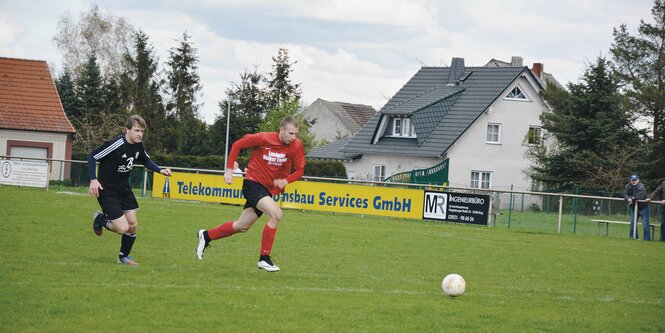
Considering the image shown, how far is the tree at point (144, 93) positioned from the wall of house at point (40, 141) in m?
20.9

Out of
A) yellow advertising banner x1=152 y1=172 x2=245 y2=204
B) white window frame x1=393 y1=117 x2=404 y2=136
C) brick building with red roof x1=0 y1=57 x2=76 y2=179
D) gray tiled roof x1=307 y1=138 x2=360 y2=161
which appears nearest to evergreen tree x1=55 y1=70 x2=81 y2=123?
brick building with red roof x1=0 y1=57 x2=76 y2=179

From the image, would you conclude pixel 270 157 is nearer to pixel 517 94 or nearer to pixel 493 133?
pixel 493 133

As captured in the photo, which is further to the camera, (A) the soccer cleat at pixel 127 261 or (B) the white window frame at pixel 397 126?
(B) the white window frame at pixel 397 126

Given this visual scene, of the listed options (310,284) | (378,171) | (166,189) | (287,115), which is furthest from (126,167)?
(287,115)

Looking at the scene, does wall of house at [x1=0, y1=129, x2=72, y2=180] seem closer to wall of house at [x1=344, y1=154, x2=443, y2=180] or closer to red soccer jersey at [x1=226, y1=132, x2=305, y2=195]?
wall of house at [x1=344, y1=154, x2=443, y2=180]

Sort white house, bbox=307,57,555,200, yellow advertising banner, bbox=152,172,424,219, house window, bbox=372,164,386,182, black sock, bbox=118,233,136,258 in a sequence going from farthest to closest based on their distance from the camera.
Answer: house window, bbox=372,164,386,182
white house, bbox=307,57,555,200
yellow advertising banner, bbox=152,172,424,219
black sock, bbox=118,233,136,258

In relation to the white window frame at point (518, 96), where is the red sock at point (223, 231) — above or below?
below

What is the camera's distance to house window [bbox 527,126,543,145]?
5403 cm

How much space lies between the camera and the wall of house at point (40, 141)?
47.8 m

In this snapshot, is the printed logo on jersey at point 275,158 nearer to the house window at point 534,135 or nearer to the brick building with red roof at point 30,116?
the brick building with red roof at point 30,116

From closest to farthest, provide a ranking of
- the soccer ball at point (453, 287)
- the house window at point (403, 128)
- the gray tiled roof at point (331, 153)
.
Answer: the soccer ball at point (453, 287)
the house window at point (403, 128)
the gray tiled roof at point (331, 153)

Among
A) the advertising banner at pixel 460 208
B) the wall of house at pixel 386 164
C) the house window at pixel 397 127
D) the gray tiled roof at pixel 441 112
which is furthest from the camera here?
the house window at pixel 397 127

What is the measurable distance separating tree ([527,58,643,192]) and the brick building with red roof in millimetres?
25351

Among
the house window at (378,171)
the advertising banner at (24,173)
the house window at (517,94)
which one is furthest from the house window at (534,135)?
the advertising banner at (24,173)
